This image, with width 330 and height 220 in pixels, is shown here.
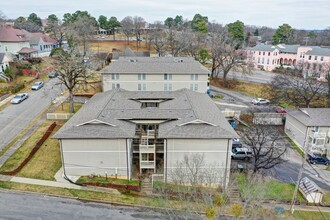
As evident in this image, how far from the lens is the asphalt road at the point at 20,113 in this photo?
3638 centimetres

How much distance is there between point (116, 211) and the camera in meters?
24.5

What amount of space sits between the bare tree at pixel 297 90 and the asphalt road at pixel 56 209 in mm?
40480

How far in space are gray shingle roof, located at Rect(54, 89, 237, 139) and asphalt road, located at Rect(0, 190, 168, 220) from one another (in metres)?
6.22

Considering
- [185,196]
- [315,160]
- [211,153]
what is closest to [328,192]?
[315,160]

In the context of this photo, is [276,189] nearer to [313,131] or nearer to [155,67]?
[313,131]

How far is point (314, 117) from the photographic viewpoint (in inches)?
1572

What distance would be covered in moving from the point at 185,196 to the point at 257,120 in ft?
75.3

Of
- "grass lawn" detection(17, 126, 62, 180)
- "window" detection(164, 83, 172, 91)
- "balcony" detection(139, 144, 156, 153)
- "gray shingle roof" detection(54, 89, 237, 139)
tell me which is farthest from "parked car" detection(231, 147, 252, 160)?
"grass lawn" detection(17, 126, 62, 180)

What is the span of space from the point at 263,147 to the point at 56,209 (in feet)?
89.9

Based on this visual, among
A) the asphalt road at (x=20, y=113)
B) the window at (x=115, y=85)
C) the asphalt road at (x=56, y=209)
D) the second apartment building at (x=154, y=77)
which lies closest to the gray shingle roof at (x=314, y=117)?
the second apartment building at (x=154, y=77)

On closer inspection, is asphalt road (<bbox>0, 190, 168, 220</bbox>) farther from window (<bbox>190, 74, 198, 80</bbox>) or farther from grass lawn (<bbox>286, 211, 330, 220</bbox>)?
window (<bbox>190, 74, 198, 80</bbox>)

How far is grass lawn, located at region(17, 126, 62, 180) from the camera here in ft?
94.1

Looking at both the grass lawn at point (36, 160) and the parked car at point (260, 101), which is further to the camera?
the parked car at point (260, 101)

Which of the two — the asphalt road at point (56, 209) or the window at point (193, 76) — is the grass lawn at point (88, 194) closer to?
the asphalt road at point (56, 209)
